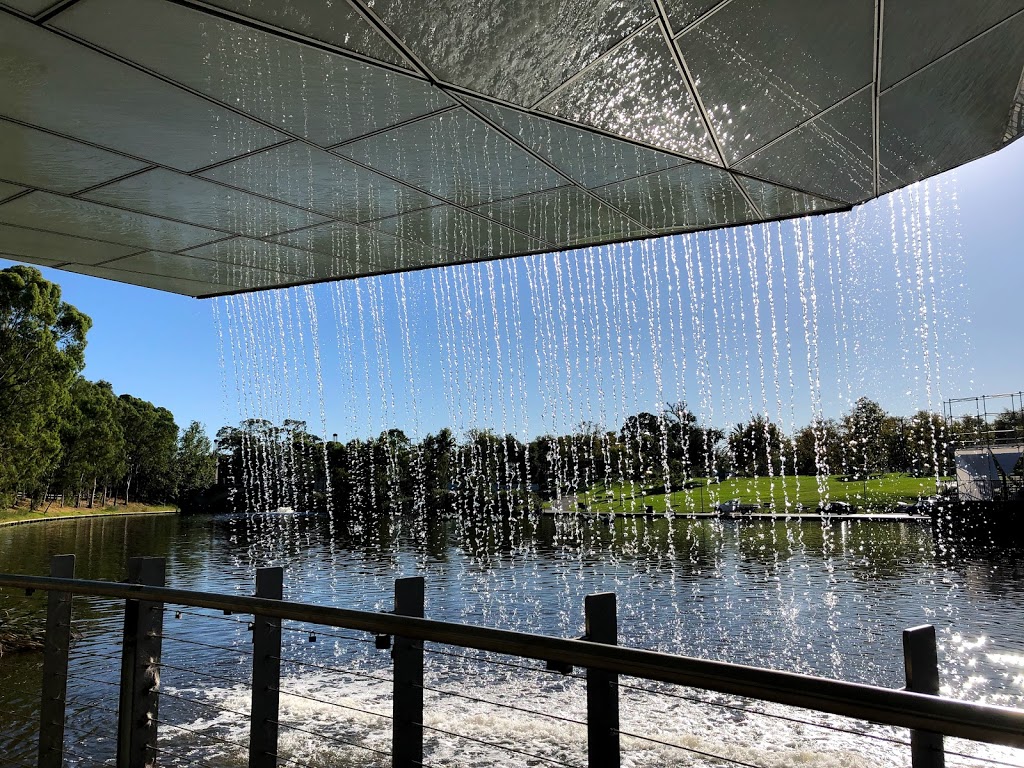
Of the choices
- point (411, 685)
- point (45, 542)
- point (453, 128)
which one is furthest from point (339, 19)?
point (45, 542)

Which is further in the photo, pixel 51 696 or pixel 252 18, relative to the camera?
pixel 51 696

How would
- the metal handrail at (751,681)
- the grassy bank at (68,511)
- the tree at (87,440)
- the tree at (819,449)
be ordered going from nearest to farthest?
the metal handrail at (751,681) < the grassy bank at (68,511) < the tree at (87,440) < the tree at (819,449)

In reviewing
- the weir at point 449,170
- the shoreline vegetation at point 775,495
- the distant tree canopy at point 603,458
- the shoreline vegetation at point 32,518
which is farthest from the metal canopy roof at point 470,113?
the distant tree canopy at point 603,458

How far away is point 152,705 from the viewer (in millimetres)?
3229

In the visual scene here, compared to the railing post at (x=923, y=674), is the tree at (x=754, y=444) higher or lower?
higher

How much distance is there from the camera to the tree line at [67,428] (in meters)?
34.2

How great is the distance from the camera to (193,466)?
309 ft

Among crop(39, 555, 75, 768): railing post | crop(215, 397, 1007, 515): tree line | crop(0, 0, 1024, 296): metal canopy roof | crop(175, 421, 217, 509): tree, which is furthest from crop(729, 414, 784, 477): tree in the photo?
crop(175, 421, 217, 509): tree

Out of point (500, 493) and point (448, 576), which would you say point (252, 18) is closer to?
point (448, 576)

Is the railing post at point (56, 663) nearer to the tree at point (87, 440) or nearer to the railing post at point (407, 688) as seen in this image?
the railing post at point (407, 688)

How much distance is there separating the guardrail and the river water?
107 mm

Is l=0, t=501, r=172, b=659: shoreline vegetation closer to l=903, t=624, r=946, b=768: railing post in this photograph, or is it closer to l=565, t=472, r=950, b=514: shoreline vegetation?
l=903, t=624, r=946, b=768: railing post

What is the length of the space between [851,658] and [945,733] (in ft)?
39.0

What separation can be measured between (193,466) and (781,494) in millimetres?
73130
